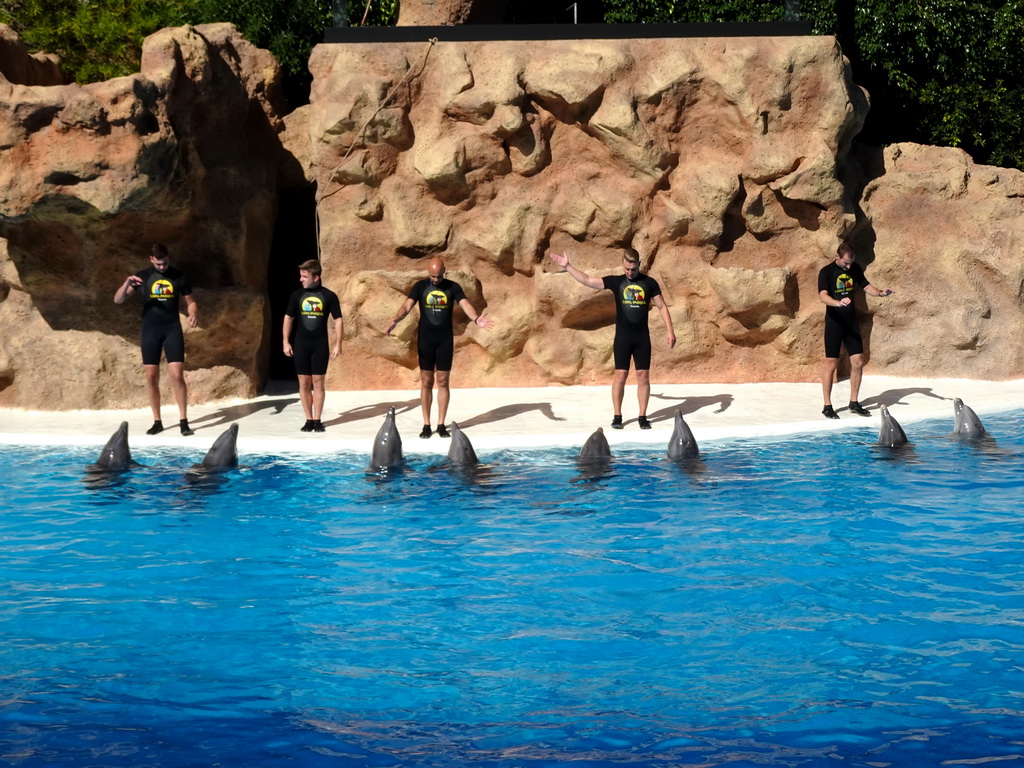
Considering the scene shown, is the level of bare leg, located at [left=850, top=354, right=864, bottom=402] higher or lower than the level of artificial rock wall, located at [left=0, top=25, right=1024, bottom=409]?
lower

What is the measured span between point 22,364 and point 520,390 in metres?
4.73

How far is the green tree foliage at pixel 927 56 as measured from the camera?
44.2 feet

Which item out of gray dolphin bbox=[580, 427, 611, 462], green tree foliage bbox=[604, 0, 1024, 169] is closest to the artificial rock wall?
green tree foliage bbox=[604, 0, 1024, 169]

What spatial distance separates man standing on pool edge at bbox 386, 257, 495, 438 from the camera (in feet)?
32.0

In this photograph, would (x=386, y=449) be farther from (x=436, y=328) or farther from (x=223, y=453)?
(x=436, y=328)

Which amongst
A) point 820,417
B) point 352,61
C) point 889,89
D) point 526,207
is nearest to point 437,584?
point 820,417

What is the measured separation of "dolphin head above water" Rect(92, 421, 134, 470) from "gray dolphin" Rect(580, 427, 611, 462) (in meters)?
3.51

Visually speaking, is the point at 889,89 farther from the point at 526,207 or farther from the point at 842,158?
the point at 526,207

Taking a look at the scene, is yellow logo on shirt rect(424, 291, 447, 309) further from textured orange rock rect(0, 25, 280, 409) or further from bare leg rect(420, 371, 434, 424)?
textured orange rock rect(0, 25, 280, 409)

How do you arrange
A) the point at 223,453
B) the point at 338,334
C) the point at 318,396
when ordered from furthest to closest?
the point at 318,396 < the point at 338,334 < the point at 223,453

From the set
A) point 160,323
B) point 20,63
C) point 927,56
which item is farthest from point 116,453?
point 927,56

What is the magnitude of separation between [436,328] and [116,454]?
109 inches

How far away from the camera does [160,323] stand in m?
9.75

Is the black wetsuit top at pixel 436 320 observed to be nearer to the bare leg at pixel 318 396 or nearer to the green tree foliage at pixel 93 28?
the bare leg at pixel 318 396
